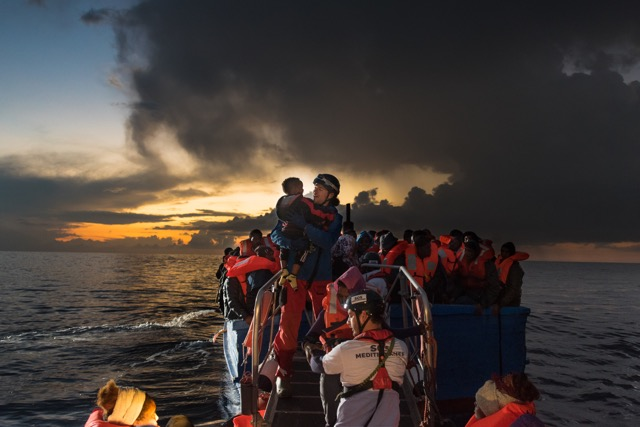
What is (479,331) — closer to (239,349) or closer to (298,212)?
(239,349)

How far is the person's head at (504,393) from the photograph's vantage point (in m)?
3.71

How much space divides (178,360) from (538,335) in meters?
22.6

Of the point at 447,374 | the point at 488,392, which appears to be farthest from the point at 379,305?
the point at 447,374

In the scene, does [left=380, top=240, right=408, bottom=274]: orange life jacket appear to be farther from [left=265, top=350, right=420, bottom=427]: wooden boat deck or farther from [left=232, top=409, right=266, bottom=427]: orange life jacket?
[left=232, top=409, right=266, bottom=427]: orange life jacket

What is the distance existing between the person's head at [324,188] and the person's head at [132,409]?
9.25 feet

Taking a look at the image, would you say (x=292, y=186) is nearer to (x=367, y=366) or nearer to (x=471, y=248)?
(x=367, y=366)

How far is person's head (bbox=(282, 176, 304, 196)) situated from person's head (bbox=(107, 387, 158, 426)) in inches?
109

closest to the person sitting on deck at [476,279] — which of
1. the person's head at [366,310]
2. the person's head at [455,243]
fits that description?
the person's head at [455,243]

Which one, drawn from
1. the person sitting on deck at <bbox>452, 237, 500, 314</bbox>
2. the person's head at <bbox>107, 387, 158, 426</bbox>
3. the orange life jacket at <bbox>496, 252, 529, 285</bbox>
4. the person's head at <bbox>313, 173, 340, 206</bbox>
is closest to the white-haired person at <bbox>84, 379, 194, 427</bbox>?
the person's head at <bbox>107, 387, 158, 426</bbox>

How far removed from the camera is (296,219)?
5.72 m

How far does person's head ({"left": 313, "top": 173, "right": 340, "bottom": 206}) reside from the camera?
5793 millimetres

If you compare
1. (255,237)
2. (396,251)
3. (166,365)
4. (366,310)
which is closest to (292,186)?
(366,310)

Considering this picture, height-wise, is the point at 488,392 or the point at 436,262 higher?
the point at 436,262

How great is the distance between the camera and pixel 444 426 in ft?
18.2
